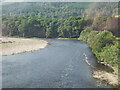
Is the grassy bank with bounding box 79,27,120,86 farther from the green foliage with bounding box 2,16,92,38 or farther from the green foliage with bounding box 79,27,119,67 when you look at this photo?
the green foliage with bounding box 2,16,92,38

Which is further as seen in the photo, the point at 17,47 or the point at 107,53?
the point at 17,47

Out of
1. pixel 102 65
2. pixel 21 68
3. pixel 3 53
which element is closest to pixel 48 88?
pixel 21 68

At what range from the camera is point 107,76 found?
53.4 metres

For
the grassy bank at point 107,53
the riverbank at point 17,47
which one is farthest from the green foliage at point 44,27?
the grassy bank at point 107,53

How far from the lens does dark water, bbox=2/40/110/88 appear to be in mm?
46156

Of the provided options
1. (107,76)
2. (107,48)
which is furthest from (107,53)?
(107,76)

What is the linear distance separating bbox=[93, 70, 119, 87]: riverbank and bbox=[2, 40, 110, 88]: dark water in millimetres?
1580

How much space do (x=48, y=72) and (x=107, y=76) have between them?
45.1 ft

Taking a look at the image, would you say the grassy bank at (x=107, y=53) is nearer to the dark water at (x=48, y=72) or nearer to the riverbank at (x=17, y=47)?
the dark water at (x=48, y=72)

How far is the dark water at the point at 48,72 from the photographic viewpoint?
151ft

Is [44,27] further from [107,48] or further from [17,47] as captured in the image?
[107,48]

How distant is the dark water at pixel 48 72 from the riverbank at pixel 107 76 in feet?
5.18

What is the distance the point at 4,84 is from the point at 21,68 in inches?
500

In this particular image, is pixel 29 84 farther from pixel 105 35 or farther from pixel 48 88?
pixel 105 35
